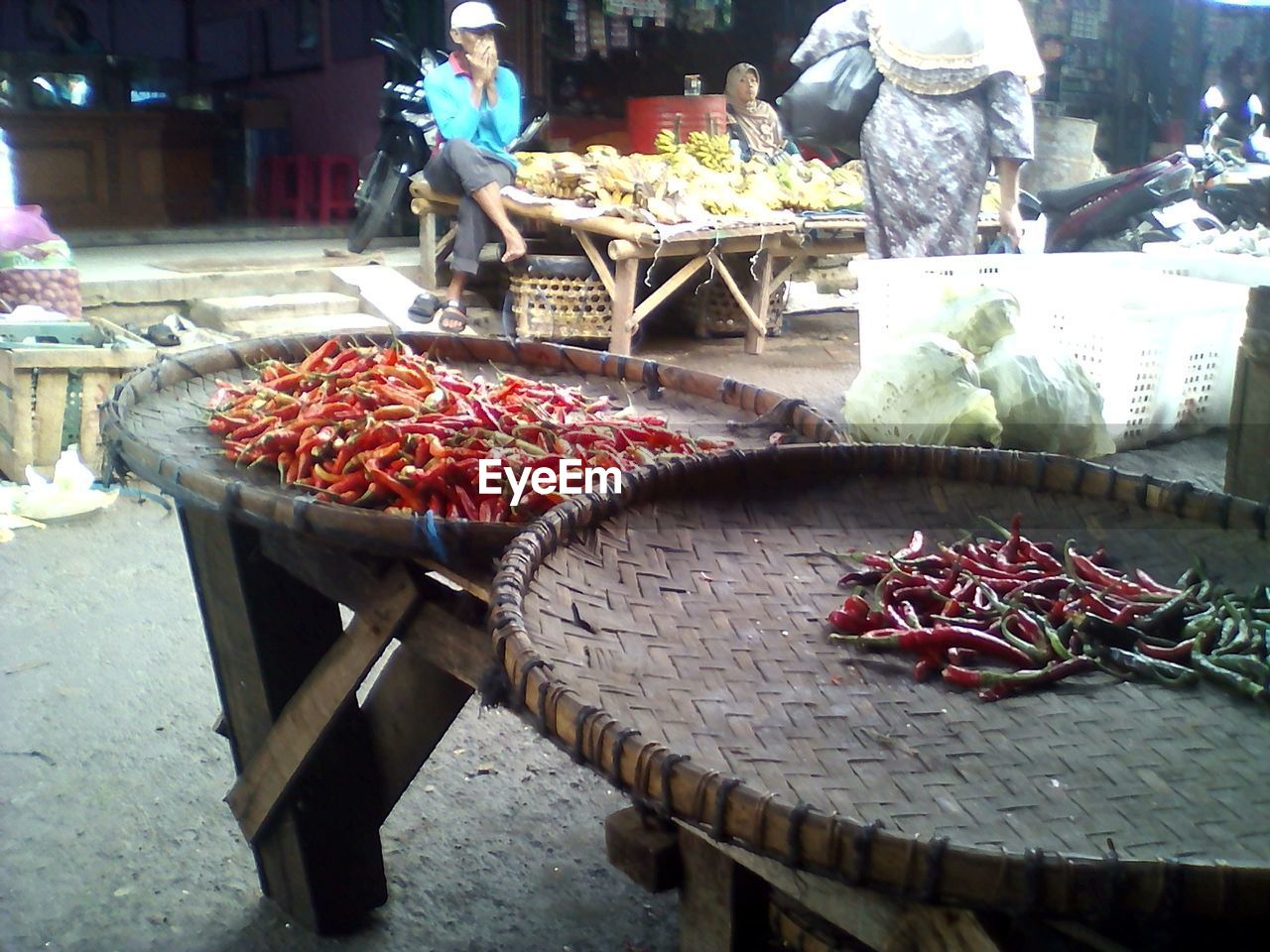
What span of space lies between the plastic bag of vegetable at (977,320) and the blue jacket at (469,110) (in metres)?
3.91

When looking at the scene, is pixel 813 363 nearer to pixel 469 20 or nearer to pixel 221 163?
pixel 469 20

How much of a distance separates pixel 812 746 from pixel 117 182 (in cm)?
→ 1115

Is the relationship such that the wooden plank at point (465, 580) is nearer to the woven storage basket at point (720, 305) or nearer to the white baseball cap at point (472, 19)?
the white baseball cap at point (472, 19)

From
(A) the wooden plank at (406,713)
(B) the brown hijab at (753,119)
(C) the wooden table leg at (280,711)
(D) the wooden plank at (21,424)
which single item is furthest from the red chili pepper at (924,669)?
(B) the brown hijab at (753,119)

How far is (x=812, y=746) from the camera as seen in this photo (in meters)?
1.13

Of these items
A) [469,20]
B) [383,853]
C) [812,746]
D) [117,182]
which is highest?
[469,20]

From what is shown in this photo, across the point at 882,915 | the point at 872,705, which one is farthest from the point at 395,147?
the point at 882,915

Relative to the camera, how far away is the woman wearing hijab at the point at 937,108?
4438 mm

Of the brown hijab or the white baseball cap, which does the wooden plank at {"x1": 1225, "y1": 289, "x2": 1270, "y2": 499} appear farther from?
the brown hijab

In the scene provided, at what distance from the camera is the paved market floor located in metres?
2.41

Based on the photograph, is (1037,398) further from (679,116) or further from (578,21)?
(578,21)

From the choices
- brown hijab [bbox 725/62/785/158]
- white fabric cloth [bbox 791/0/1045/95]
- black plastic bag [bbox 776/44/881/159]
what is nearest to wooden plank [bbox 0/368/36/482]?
black plastic bag [bbox 776/44/881/159]

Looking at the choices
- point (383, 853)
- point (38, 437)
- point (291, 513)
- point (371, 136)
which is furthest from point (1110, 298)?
point (371, 136)

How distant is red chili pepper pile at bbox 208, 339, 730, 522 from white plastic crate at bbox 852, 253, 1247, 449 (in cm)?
253
